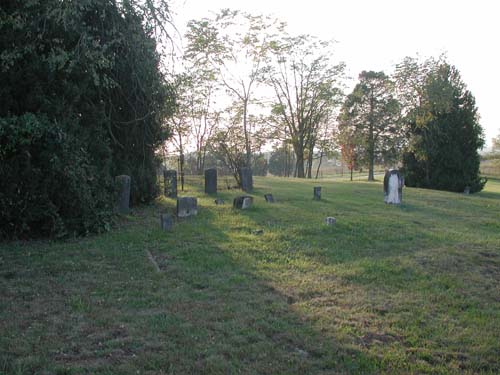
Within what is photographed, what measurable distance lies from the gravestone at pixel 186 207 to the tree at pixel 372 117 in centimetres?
3121

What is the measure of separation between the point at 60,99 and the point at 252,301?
6052 mm

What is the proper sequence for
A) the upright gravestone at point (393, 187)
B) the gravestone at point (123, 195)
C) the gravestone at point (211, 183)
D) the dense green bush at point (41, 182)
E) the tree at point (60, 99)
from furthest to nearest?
the gravestone at point (211, 183) → the upright gravestone at point (393, 187) → the gravestone at point (123, 195) → the dense green bush at point (41, 182) → the tree at point (60, 99)

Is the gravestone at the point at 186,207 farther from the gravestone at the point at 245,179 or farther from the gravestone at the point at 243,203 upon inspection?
the gravestone at the point at 245,179

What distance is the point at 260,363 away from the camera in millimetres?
4047

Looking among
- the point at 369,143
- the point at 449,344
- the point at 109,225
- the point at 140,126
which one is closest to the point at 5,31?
the point at 109,225

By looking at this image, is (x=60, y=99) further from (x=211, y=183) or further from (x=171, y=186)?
(x=211, y=183)

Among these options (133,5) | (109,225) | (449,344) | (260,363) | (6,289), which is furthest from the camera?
(109,225)

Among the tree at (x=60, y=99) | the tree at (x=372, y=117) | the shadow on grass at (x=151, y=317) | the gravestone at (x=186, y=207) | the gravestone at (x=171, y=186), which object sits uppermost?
the tree at (x=372, y=117)

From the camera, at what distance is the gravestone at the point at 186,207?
1157cm

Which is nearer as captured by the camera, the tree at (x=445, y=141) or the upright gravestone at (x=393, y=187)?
the upright gravestone at (x=393, y=187)

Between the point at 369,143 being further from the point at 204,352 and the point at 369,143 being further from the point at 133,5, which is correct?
the point at 204,352

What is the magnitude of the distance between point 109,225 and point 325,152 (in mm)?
41127

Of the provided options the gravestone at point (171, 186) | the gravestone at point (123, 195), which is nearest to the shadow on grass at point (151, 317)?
the gravestone at point (123, 195)

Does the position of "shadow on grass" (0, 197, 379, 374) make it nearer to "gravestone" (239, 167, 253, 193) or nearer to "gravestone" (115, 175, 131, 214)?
"gravestone" (115, 175, 131, 214)
